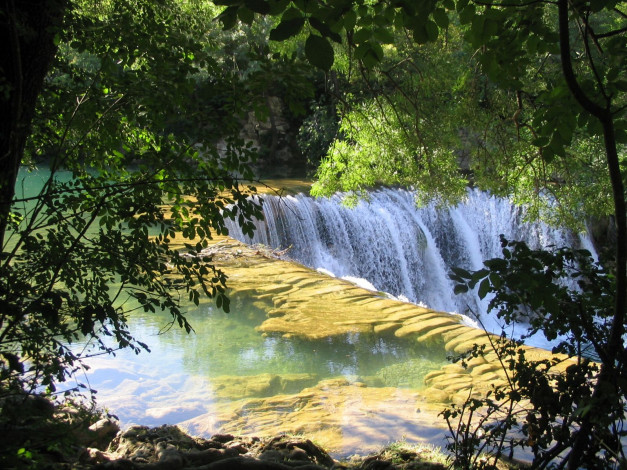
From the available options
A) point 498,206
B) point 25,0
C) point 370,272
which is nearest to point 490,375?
point 25,0

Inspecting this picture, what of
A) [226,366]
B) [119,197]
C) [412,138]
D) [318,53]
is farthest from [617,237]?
[412,138]

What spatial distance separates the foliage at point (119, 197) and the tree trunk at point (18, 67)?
0.13m

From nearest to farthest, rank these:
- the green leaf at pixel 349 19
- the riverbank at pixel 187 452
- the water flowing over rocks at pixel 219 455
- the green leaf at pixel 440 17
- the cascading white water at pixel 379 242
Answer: the green leaf at pixel 349 19
the green leaf at pixel 440 17
the riverbank at pixel 187 452
the water flowing over rocks at pixel 219 455
the cascading white water at pixel 379 242

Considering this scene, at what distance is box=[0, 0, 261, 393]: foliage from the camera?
75.2 inches

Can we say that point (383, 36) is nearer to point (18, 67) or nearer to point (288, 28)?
point (288, 28)

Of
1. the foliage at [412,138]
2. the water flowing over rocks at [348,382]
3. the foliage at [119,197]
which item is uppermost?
the foliage at [412,138]

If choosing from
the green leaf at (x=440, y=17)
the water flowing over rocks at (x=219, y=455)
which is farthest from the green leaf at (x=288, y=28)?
the water flowing over rocks at (x=219, y=455)

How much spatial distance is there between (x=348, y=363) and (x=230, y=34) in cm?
1311

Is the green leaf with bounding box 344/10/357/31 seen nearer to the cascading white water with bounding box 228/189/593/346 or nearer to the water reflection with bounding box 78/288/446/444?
the water reflection with bounding box 78/288/446/444

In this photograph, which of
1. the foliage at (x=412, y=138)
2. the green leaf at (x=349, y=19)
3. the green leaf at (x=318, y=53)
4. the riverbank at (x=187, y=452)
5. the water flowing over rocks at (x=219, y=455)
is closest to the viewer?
the green leaf at (x=318, y=53)

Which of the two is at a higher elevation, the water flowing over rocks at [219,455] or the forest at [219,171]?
the forest at [219,171]

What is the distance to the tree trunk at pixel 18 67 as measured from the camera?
5.86 ft

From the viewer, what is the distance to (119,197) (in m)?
2.14

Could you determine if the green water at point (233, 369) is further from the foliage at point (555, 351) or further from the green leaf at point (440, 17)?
the green leaf at point (440, 17)
